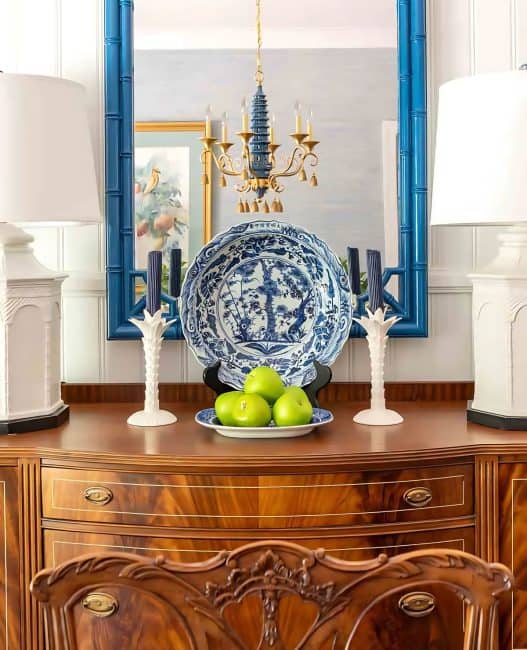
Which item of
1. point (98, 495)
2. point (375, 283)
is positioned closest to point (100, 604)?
point (98, 495)

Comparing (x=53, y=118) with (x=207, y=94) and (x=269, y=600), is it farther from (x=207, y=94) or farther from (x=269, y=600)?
(x=269, y=600)

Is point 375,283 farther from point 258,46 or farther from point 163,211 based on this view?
point 258,46

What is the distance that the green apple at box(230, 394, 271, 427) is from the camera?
2.06 meters

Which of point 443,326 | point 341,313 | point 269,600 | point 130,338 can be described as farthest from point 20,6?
point 269,600

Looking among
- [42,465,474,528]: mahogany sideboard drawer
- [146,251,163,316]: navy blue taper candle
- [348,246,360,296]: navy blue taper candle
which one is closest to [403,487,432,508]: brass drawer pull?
[42,465,474,528]: mahogany sideboard drawer

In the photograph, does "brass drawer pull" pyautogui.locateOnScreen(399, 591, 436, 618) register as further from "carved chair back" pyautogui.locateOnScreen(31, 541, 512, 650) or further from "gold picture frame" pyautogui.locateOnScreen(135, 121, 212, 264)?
"gold picture frame" pyautogui.locateOnScreen(135, 121, 212, 264)

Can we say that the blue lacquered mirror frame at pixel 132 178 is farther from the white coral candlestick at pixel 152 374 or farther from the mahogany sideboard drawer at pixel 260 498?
the mahogany sideboard drawer at pixel 260 498

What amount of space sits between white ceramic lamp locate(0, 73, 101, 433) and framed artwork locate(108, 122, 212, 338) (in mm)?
264

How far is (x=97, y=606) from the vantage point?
1.99m

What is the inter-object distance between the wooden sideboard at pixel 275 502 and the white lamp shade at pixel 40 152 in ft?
1.69

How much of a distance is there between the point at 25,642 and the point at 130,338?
0.82 m

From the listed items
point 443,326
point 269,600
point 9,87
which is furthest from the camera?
point 443,326

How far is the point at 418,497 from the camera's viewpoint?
1.98m

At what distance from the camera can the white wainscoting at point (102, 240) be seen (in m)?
2.52
